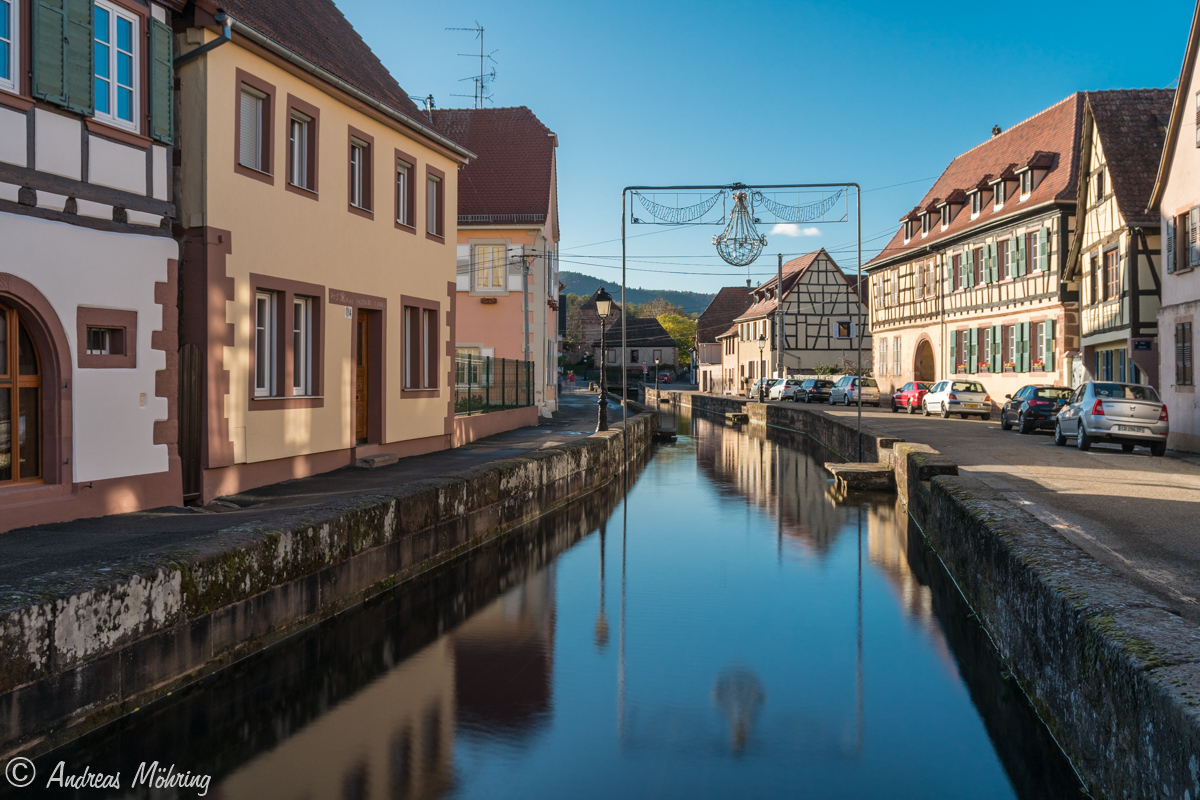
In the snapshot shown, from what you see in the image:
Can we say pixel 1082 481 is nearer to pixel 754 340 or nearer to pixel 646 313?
pixel 754 340

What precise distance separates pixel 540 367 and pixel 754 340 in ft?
145

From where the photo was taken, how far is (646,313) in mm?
162250

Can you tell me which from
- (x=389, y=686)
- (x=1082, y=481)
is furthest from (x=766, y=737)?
(x=1082, y=481)

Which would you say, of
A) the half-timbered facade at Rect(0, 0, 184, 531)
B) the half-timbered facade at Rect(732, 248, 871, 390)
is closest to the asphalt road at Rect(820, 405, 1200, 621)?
the half-timbered facade at Rect(0, 0, 184, 531)

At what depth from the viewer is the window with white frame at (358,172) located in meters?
16.8

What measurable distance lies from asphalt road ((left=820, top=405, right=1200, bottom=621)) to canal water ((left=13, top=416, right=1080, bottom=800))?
1415mm

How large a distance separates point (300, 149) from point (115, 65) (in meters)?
4.42

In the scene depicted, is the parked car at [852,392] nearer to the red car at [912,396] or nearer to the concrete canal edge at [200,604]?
the red car at [912,396]

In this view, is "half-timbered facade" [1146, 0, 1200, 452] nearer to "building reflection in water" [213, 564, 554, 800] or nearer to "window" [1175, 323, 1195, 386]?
"window" [1175, 323, 1195, 386]

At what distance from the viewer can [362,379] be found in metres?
17.3

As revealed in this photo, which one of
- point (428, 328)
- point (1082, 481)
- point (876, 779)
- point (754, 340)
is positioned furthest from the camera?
point (754, 340)

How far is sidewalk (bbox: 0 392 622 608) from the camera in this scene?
6055 mm

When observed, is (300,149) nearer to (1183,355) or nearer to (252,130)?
(252,130)


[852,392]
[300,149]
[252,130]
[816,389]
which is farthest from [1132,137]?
[252,130]
